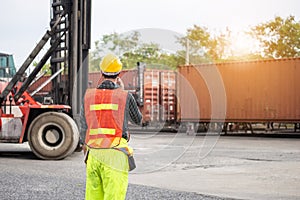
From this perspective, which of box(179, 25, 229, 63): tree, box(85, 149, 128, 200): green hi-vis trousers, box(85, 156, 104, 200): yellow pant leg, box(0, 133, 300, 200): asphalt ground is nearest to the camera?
box(85, 149, 128, 200): green hi-vis trousers

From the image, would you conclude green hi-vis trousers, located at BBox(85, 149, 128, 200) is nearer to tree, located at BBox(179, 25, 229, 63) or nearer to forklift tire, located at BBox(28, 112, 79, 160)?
forklift tire, located at BBox(28, 112, 79, 160)

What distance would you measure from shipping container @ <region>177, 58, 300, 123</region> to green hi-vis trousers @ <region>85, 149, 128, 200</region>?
20.8 metres

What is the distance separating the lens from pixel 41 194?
24.1 feet

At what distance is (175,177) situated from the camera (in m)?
9.26

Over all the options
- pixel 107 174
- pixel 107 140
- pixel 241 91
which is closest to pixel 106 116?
pixel 107 140

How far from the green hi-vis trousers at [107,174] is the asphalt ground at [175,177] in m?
2.98

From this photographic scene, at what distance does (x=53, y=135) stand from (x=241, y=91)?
1514 centimetres

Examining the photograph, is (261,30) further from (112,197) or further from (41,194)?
(112,197)

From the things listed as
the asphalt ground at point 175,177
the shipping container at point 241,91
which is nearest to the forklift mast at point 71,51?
the asphalt ground at point 175,177

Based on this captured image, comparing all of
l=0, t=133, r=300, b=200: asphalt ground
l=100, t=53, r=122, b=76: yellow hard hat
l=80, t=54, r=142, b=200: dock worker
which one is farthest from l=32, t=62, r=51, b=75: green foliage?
l=80, t=54, r=142, b=200: dock worker

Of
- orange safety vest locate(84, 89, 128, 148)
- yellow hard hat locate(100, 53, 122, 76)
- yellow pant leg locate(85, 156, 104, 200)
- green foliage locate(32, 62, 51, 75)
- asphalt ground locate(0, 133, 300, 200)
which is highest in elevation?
green foliage locate(32, 62, 51, 75)

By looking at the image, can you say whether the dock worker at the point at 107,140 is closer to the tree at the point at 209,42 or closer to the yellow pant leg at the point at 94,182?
the yellow pant leg at the point at 94,182

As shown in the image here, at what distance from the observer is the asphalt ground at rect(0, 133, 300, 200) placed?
743 cm

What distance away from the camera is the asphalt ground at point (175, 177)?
7.43m
